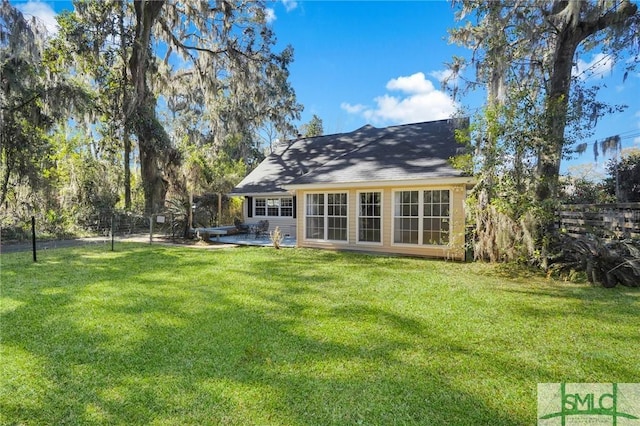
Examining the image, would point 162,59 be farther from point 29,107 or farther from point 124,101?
point 29,107

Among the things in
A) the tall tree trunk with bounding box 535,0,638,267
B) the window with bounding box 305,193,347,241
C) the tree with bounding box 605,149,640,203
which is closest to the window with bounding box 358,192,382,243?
the window with bounding box 305,193,347,241

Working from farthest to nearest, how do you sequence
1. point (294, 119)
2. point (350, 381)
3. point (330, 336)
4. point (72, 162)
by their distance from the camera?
point (294, 119), point (72, 162), point (330, 336), point (350, 381)

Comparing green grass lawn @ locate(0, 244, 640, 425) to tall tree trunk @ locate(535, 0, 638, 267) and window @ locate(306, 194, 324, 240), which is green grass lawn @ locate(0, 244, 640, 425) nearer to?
tall tree trunk @ locate(535, 0, 638, 267)

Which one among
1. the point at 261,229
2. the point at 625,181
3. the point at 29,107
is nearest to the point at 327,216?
the point at 261,229

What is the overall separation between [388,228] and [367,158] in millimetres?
2999

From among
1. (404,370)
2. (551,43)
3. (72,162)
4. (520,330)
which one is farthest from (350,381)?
(72,162)

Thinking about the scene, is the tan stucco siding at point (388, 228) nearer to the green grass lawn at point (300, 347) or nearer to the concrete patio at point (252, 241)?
the concrete patio at point (252, 241)

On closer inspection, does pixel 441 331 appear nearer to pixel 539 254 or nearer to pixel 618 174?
pixel 539 254

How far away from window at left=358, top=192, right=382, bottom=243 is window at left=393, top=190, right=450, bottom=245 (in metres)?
0.55

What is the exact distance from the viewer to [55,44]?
13508 millimetres

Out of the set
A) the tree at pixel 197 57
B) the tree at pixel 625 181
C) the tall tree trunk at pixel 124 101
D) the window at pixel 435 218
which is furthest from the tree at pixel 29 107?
the tree at pixel 625 181

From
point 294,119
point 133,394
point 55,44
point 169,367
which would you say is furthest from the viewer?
point 294,119

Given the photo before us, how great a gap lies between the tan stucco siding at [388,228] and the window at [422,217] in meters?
0.15

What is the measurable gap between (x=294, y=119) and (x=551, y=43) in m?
16.1
